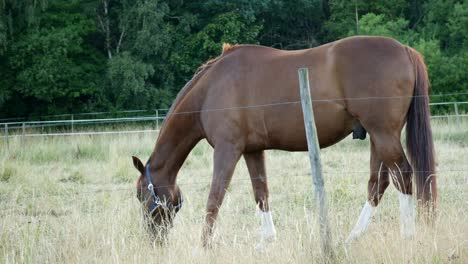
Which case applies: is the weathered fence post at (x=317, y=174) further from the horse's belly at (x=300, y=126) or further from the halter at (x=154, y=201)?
the halter at (x=154, y=201)

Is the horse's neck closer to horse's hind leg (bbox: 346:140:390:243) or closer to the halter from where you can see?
the halter

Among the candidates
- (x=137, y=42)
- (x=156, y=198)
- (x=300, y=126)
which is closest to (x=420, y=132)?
(x=300, y=126)

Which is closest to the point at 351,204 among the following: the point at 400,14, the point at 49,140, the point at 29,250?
the point at 29,250

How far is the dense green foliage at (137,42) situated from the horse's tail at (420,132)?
64.8 ft

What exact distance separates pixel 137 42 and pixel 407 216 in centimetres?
2138

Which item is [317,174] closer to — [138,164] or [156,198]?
[156,198]

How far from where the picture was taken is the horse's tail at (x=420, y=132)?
5917mm

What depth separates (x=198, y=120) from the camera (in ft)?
22.0

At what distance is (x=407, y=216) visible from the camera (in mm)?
5840

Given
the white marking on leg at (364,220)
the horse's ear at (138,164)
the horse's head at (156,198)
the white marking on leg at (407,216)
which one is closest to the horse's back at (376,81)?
the white marking on leg at (407,216)

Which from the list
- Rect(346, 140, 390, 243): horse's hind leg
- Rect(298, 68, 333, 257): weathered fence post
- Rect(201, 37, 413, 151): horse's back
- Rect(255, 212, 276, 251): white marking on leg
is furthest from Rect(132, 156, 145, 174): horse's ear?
Rect(298, 68, 333, 257): weathered fence post

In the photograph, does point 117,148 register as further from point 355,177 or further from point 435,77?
point 435,77

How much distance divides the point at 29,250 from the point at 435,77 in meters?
22.0

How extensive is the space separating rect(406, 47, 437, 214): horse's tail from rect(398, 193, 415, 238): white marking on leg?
0.19 meters
